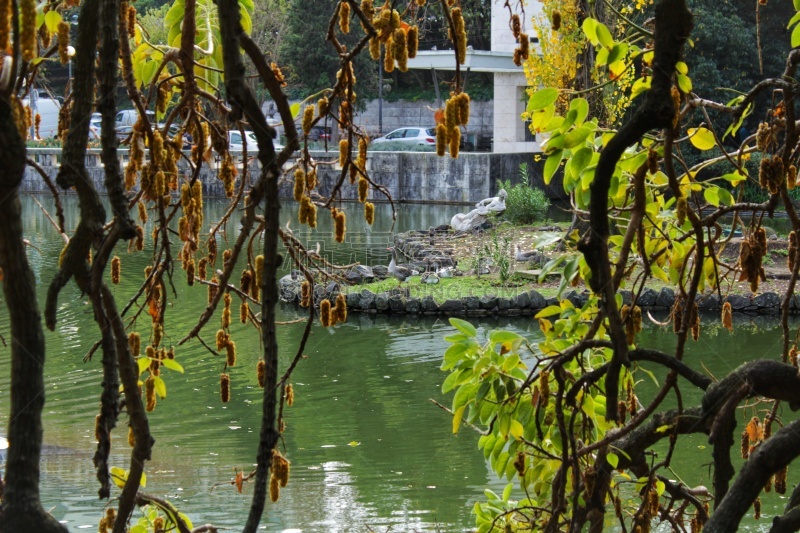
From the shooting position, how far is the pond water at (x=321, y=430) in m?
6.34

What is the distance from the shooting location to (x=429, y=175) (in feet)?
85.2

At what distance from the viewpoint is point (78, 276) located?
5.78ft

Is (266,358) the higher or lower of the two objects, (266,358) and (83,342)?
the higher

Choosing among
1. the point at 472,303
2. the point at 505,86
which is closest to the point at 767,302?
the point at 472,303

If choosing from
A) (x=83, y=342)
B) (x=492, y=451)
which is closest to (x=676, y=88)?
(x=492, y=451)

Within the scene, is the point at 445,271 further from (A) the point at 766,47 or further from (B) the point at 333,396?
(A) the point at 766,47

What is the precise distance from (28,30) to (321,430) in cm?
689

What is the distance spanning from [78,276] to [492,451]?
4.34 feet

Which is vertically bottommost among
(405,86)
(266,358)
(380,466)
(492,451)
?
(380,466)

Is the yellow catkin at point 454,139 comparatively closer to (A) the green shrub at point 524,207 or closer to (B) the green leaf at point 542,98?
(B) the green leaf at point 542,98

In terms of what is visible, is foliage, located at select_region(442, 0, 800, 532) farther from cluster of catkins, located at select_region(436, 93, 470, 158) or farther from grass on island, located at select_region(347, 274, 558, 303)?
grass on island, located at select_region(347, 274, 558, 303)

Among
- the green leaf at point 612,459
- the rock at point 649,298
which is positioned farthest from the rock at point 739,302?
the green leaf at point 612,459

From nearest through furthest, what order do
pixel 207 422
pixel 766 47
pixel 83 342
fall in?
pixel 207 422, pixel 83 342, pixel 766 47

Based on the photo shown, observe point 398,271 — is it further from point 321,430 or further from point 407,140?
point 407,140
